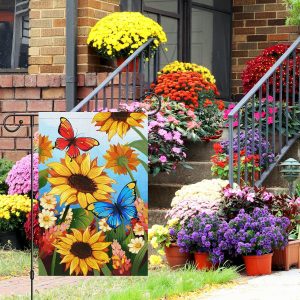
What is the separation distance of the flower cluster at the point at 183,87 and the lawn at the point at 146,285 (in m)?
3.04

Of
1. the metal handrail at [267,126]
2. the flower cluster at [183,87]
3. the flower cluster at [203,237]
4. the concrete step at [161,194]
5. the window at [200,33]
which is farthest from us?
the window at [200,33]

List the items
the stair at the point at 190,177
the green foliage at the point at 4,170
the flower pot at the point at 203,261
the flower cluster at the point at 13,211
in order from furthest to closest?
the green foliage at the point at 4,170 → the stair at the point at 190,177 → the flower cluster at the point at 13,211 → the flower pot at the point at 203,261

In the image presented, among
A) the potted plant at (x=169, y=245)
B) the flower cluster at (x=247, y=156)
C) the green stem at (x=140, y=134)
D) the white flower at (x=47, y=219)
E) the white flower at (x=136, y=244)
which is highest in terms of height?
the green stem at (x=140, y=134)

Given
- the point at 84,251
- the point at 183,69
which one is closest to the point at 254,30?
the point at 183,69

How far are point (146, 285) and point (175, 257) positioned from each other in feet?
4.36

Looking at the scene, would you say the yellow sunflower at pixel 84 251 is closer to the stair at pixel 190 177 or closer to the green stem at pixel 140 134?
the green stem at pixel 140 134

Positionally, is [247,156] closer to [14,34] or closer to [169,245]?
[169,245]

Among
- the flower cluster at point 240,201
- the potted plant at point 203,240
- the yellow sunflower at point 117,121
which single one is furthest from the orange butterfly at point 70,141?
the flower cluster at point 240,201

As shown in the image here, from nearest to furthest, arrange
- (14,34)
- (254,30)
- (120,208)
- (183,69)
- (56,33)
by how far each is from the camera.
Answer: (120,208)
(56,33)
(183,69)
(14,34)
(254,30)

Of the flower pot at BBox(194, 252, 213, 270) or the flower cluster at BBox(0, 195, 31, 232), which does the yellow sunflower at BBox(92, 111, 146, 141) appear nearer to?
the flower pot at BBox(194, 252, 213, 270)

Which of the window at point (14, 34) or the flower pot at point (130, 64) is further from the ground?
the window at point (14, 34)

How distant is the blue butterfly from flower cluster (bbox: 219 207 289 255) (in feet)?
7.00

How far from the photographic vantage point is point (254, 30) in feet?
44.1

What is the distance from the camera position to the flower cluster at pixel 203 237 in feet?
27.2
